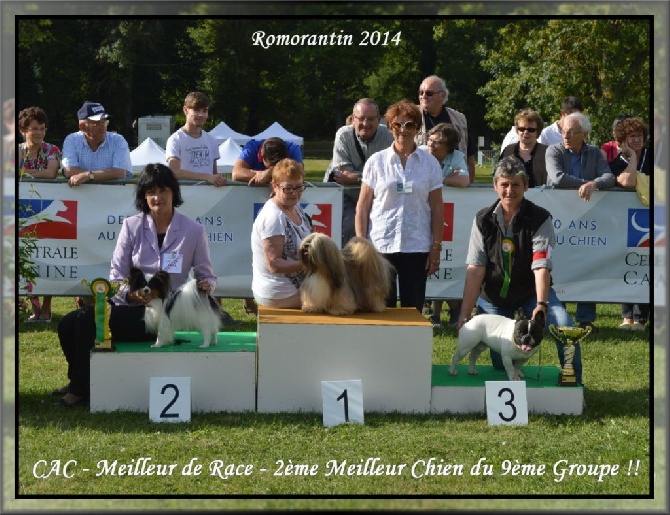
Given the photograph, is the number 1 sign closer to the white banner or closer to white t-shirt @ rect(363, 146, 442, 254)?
white t-shirt @ rect(363, 146, 442, 254)

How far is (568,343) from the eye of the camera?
17.1 feet

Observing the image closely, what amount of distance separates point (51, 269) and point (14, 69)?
3162 millimetres

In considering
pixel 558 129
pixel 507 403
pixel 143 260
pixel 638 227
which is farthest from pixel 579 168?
pixel 143 260

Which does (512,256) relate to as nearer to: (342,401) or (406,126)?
(406,126)

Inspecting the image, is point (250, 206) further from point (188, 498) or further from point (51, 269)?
point (188, 498)

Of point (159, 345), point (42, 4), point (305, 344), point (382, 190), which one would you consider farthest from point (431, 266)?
point (42, 4)

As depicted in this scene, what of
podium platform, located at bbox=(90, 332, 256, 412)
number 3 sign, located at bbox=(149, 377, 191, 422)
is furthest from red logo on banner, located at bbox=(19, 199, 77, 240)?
number 3 sign, located at bbox=(149, 377, 191, 422)

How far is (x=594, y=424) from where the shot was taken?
5.06 meters

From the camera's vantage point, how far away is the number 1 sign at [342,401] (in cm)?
499

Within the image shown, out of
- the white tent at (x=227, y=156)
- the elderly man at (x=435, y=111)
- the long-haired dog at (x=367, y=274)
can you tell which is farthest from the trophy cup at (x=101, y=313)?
the white tent at (x=227, y=156)

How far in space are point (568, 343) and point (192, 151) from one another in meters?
3.86

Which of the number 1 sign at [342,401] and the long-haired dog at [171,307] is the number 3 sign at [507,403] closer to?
the number 1 sign at [342,401]

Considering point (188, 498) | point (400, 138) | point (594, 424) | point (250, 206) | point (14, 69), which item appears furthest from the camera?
point (250, 206)

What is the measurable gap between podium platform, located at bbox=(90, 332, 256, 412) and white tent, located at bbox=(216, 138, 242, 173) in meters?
15.1
